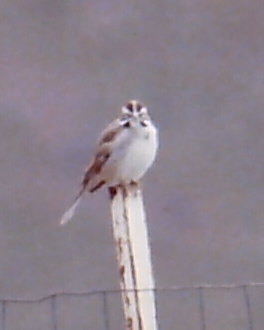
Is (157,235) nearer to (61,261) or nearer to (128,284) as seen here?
(61,261)

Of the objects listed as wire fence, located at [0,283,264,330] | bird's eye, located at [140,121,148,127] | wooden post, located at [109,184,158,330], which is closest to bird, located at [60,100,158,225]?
bird's eye, located at [140,121,148,127]

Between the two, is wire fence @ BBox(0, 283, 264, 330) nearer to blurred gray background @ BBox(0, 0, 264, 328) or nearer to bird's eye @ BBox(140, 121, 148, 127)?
blurred gray background @ BBox(0, 0, 264, 328)

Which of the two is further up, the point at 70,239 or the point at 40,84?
the point at 40,84

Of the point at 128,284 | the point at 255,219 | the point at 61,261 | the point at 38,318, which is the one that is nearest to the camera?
the point at 128,284

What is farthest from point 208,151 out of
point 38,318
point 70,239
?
point 38,318

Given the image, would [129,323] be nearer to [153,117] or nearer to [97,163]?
[97,163]

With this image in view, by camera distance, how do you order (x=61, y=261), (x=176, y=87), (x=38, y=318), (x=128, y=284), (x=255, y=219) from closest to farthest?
1. (x=128, y=284)
2. (x=38, y=318)
3. (x=61, y=261)
4. (x=255, y=219)
5. (x=176, y=87)

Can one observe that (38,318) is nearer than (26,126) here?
Yes

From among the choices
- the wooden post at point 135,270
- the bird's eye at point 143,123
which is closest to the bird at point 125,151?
the bird's eye at point 143,123

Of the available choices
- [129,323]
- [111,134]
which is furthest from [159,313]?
[129,323]
